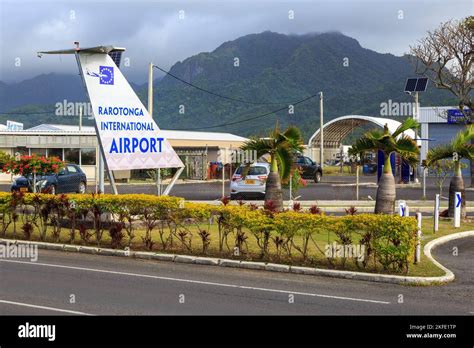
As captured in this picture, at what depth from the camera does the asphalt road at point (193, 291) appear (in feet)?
29.8

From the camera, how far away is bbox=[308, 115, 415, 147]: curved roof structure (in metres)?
58.4

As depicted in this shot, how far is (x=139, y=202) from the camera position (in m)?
15.1

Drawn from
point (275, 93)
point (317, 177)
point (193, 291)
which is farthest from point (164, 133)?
point (275, 93)

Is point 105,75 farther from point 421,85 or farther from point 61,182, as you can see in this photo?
point 421,85

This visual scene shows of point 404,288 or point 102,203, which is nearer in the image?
point 404,288

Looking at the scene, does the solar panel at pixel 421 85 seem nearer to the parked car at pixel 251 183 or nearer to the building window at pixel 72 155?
the parked car at pixel 251 183

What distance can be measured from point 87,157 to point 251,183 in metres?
20.2

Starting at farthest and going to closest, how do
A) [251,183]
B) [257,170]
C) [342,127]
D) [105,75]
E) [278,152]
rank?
[342,127]
[257,170]
[251,183]
[278,152]
[105,75]

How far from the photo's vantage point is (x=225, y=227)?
13.7 metres
